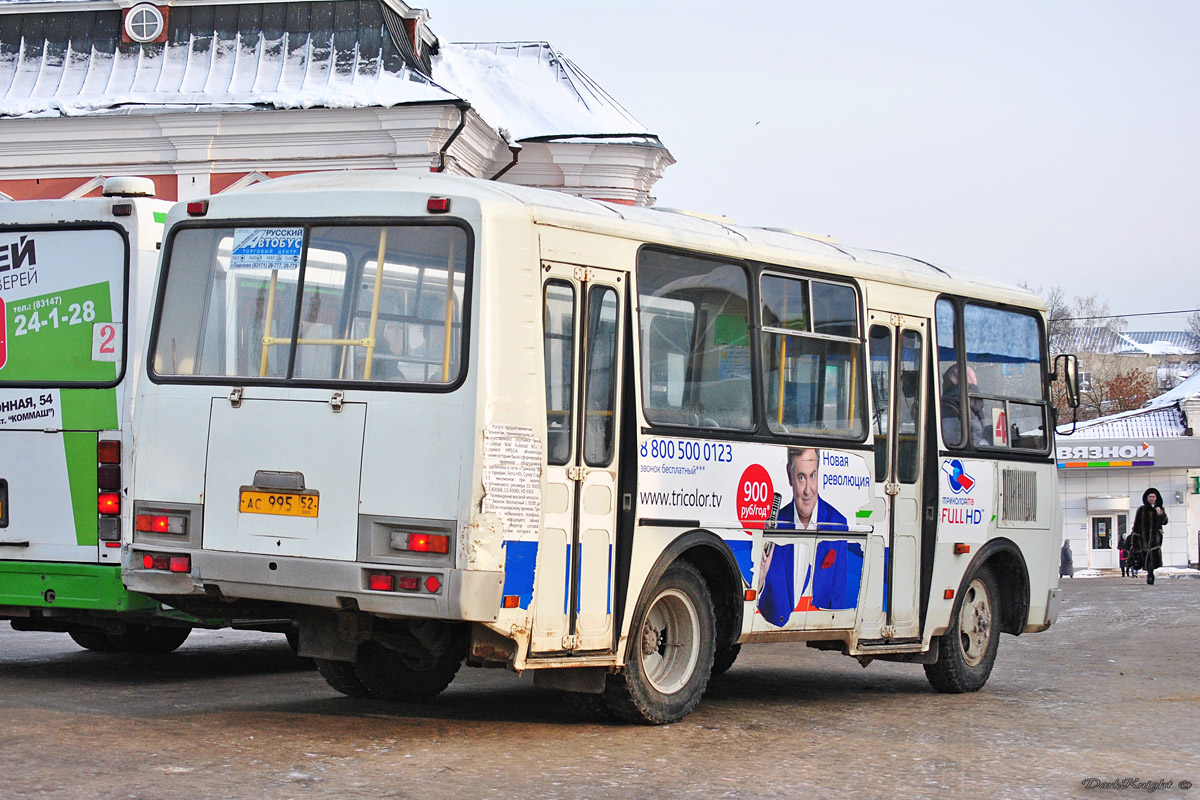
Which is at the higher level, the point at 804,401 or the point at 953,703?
the point at 804,401

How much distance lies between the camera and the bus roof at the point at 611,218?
7953 millimetres

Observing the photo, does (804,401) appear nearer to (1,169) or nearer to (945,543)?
(945,543)

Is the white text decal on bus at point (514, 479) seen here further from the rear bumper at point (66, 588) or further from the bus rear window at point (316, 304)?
the rear bumper at point (66, 588)

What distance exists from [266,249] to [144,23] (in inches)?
909

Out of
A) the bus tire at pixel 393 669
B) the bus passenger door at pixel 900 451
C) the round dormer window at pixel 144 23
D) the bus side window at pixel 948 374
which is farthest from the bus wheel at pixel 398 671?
the round dormer window at pixel 144 23

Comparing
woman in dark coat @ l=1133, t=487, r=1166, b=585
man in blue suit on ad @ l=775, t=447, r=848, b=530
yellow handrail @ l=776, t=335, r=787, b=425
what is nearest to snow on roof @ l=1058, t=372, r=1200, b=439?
woman in dark coat @ l=1133, t=487, r=1166, b=585

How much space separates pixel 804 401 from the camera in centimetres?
966

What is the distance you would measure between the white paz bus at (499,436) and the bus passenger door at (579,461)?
0.01m

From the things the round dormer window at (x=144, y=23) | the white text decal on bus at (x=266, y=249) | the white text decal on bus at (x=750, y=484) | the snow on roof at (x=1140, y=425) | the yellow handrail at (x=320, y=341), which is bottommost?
the white text decal on bus at (x=750, y=484)

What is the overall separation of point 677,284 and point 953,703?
3630 mm

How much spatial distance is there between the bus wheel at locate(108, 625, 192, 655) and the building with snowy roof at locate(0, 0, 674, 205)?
1558 centimetres

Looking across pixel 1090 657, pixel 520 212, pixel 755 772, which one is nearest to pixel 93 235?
pixel 520 212

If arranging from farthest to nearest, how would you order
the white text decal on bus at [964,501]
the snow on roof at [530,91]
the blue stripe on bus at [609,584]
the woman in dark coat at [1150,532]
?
the snow on roof at [530,91], the woman in dark coat at [1150,532], the white text decal on bus at [964,501], the blue stripe on bus at [609,584]

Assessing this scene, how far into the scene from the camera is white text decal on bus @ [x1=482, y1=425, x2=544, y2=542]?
7.51 m
